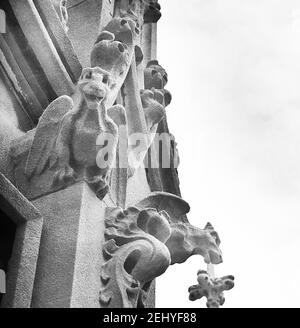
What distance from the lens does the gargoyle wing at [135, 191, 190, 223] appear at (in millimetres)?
6586

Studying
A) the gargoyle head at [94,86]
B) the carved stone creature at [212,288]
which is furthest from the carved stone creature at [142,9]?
the gargoyle head at [94,86]

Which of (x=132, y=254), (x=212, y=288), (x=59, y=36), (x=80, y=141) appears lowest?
(x=132, y=254)

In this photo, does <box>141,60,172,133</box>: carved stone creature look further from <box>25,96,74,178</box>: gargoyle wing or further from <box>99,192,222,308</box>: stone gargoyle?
<box>25,96,74,178</box>: gargoyle wing

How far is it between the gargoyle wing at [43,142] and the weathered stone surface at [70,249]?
9.6 inches

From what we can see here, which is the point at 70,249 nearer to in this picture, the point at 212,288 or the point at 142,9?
the point at 212,288

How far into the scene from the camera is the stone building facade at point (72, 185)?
5277 millimetres

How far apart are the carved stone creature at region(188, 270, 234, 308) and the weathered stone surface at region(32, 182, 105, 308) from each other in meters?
2.45

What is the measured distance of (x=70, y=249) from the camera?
535cm

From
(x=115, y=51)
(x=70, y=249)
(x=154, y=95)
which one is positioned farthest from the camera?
(x=154, y=95)

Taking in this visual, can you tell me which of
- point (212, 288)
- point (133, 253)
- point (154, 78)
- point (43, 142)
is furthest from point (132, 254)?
point (154, 78)

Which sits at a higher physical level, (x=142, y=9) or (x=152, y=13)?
(x=152, y=13)

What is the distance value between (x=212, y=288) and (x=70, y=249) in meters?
2.99
